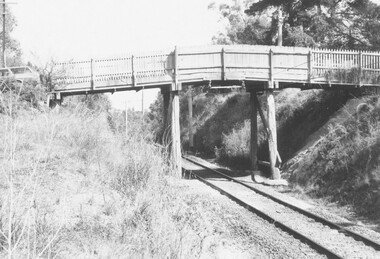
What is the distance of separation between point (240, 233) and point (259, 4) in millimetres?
21516

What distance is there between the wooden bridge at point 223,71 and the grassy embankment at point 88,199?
6.08 meters

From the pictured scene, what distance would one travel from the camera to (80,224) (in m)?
5.31

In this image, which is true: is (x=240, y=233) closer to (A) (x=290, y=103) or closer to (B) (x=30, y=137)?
(B) (x=30, y=137)

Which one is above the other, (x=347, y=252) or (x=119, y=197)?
(x=119, y=197)

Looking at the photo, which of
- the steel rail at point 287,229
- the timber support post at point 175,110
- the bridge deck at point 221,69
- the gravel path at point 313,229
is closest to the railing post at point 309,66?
the bridge deck at point 221,69

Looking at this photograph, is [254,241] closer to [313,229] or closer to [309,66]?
[313,229]

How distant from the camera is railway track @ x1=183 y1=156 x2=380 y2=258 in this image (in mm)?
7773

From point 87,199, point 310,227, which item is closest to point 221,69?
point 310,227

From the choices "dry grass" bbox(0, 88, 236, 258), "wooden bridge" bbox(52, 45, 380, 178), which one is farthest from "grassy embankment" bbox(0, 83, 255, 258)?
"wooden bridge" bbox(52, 45, 380, 178)

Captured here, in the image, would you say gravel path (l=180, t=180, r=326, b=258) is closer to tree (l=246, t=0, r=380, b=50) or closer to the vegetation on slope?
the vegetation on slope

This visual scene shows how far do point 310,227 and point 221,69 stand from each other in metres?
8.59

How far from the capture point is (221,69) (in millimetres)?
16719

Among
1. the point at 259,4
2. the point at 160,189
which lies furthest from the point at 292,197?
the point at 259,4

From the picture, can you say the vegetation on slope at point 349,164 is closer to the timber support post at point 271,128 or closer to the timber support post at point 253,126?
the timber support post at point 271,128
